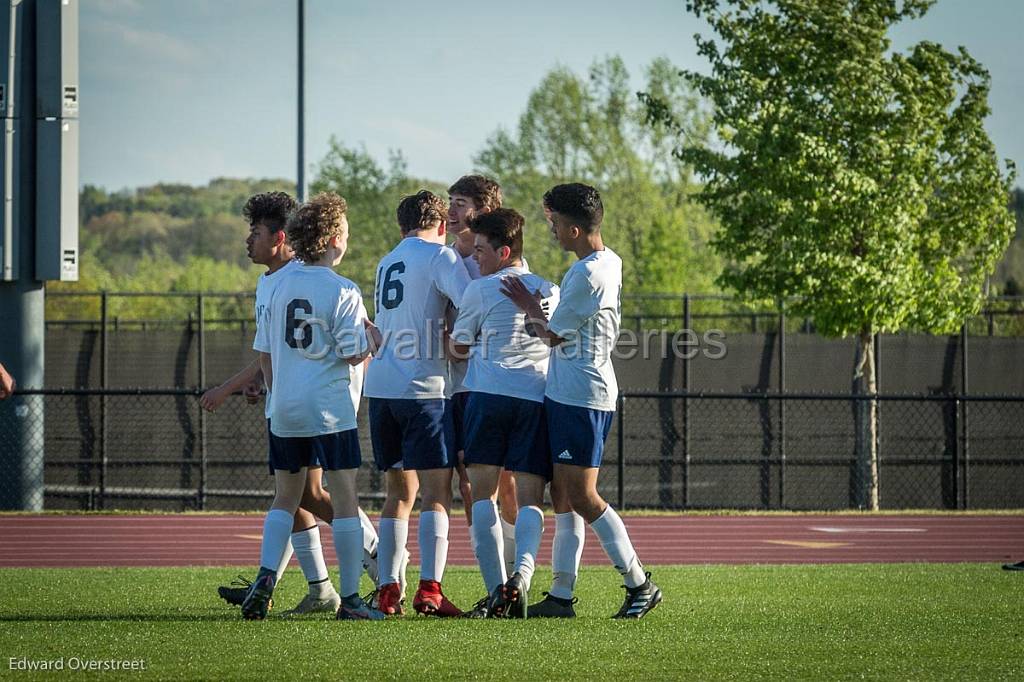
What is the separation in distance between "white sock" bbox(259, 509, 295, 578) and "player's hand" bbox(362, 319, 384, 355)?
921 mm

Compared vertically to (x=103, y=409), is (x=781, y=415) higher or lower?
lower

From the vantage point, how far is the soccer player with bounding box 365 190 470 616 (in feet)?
24.4

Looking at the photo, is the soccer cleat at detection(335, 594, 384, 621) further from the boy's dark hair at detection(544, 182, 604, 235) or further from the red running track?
the red running track

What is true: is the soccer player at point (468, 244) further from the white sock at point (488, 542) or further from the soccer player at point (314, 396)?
the soccer player at point (314, 396)

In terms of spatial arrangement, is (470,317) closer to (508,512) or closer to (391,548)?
(391,548)

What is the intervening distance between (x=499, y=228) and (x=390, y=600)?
197cm

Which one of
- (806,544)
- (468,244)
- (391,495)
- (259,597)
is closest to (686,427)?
(806,544)

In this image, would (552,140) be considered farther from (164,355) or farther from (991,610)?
(991,610)

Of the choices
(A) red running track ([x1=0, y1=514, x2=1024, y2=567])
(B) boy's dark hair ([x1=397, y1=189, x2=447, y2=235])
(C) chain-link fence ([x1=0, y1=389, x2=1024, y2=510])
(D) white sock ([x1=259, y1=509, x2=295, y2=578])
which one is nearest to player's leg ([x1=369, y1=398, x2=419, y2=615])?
(D) white sock ([x1=259, y1=509, x2=295, y2=578])

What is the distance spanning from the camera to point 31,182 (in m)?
16.0

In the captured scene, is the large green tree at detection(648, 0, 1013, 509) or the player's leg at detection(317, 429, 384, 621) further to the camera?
the large green tree at detection(648, 0, 1013, 509)

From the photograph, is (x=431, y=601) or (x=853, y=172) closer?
(x=431, y=601)

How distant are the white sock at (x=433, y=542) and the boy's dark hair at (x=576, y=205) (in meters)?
1.66

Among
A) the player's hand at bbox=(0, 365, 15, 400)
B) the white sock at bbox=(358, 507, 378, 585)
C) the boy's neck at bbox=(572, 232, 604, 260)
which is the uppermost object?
the boy's neck at bbox=(572, 232, 604, 260)
